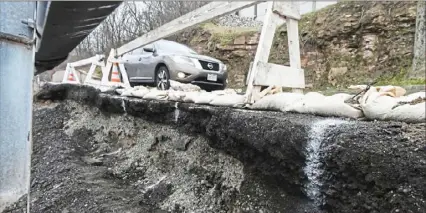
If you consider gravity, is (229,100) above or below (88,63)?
below

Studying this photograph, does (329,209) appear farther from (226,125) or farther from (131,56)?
(131,56)

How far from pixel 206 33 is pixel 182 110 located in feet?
30.6

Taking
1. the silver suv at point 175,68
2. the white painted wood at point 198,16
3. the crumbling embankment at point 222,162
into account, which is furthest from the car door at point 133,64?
the white painted wood at point 198,16

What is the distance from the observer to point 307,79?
7793mm

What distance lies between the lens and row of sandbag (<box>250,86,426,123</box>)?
1.54 metres

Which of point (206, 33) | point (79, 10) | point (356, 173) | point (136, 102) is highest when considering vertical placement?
point (206, 33)

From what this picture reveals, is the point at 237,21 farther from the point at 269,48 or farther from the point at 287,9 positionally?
the point at 269,48

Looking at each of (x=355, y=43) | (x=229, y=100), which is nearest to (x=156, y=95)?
(x=229, y=100)

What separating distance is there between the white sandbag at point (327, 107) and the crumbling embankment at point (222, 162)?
0.32 ft

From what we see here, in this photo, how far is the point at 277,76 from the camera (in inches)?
110

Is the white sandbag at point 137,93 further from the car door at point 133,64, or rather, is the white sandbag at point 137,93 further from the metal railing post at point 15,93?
the car door at point 133,64

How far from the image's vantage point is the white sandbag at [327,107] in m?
1.82

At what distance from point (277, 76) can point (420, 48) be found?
2.84 m

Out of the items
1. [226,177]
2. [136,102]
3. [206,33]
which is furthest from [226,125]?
[206,33]
